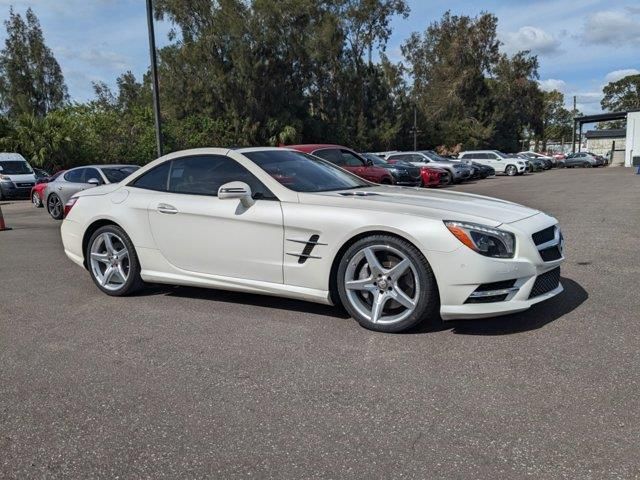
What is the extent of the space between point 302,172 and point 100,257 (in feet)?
7.51

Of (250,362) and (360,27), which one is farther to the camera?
(360,27)

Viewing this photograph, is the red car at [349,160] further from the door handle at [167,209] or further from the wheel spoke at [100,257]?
the door handle at [167,209]

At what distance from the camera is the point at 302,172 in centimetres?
543

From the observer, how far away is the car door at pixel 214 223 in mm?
4883

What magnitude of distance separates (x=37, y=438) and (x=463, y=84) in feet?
201

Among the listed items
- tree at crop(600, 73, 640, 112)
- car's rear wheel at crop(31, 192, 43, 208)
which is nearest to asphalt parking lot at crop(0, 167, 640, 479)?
car's rear wheel at crop(31, 192, 43, 208)

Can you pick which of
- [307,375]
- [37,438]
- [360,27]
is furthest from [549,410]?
[360,27]

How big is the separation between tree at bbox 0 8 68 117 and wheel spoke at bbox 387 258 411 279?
4625 cm

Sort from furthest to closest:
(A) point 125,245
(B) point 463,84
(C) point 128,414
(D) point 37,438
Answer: (B) point 463,84 → (A) point 125,245 → (C) point 128,414 → (D) point 37,438

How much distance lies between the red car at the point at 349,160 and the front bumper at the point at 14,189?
13.3 meters

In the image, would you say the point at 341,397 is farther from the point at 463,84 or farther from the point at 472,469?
the point at 463,84

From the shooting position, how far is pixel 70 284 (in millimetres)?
6477

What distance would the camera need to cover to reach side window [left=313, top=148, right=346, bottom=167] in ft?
51.3

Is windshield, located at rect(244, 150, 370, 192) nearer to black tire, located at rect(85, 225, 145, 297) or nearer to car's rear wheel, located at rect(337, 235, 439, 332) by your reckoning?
car's rear wheel, located at rect(337, 235, 439, 332)
